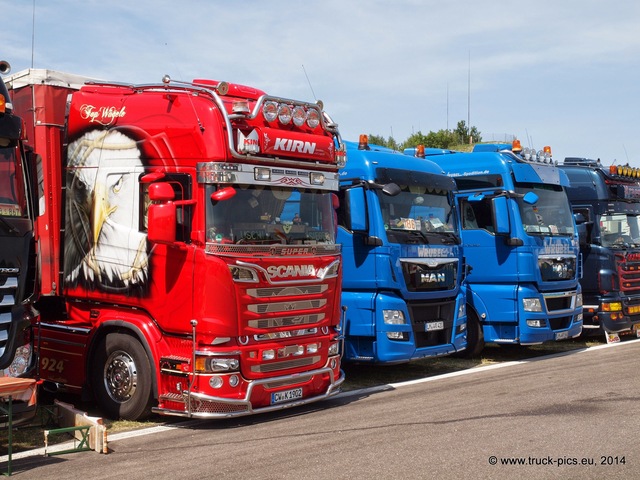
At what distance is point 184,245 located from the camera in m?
8.17

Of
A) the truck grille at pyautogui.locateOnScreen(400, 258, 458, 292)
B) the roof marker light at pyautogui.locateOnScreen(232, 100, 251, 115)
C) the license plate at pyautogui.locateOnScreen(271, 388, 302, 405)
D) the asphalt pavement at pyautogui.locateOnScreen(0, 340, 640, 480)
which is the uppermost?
the roof marker light at pyautogui.locateOnScreen(232, 100, 251, 115)

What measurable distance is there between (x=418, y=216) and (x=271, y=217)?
3591 millimetres

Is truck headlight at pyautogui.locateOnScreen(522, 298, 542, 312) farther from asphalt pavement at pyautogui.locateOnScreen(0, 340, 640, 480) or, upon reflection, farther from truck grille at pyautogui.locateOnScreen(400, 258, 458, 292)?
asphalt pavement at pyautogui.locateOnScreen(0, 340, 640, 480)

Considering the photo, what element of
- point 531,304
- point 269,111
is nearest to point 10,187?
point 269,111

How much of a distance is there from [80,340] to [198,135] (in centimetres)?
277

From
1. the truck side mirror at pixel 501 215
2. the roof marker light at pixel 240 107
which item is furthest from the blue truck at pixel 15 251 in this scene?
the truck side mirror at pixel 501 215

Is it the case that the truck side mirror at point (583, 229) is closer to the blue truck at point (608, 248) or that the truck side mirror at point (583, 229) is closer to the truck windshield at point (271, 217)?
the blue truck at point (608, 248)

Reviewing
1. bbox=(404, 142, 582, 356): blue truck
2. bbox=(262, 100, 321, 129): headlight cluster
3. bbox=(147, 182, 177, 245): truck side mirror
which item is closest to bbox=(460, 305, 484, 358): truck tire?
bbox=(404, 142, 582, 356): blue truck

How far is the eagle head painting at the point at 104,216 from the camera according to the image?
338 inches

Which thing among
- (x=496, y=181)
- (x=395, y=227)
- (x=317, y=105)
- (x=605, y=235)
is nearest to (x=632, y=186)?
(x=605, y=235)

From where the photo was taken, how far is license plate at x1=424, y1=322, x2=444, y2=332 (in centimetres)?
1129

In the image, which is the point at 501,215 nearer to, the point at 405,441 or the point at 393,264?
the point at 393,264

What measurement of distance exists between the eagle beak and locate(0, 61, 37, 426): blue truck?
110 cm

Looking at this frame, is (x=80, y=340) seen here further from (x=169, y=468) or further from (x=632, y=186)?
(x=632, y=186)
